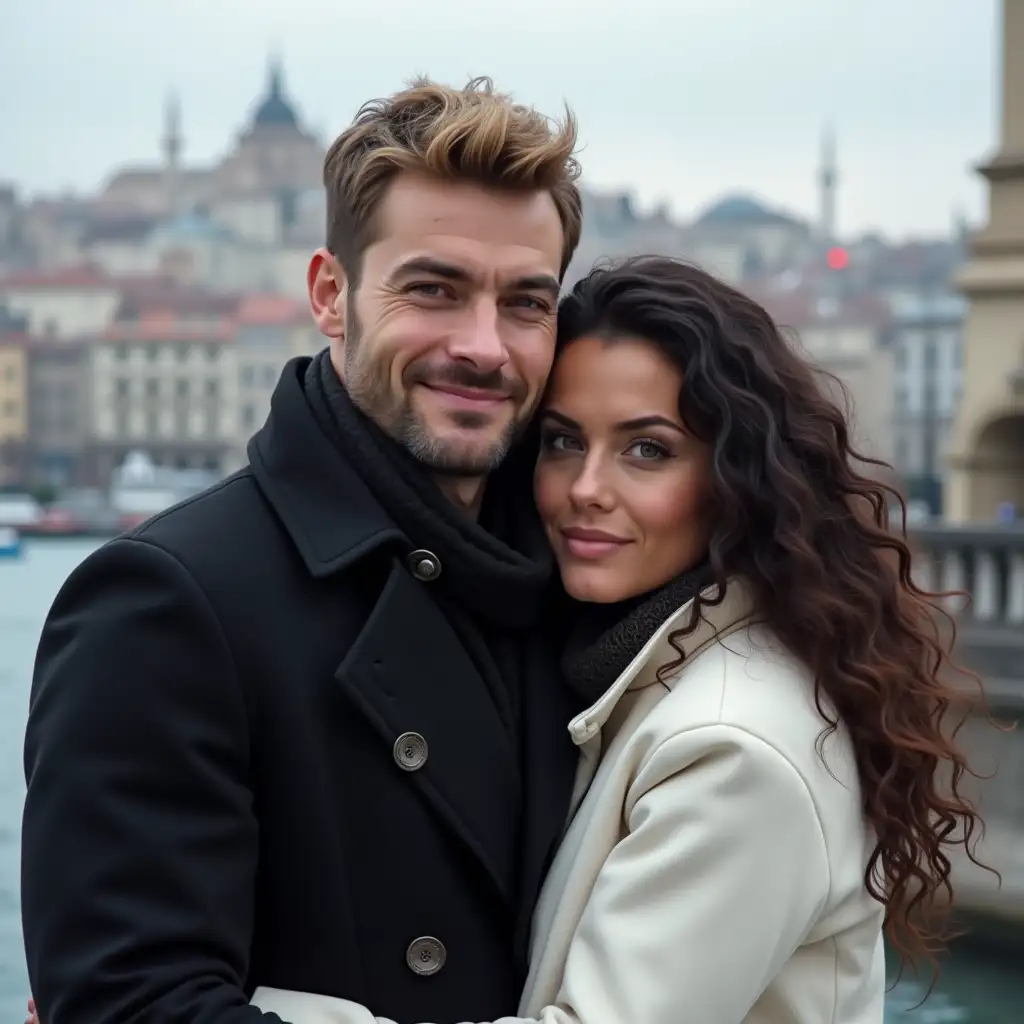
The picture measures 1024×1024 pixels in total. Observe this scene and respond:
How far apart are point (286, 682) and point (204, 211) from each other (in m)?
109

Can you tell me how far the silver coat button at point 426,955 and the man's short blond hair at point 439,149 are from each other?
794mm

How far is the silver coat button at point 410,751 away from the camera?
79.2 inches

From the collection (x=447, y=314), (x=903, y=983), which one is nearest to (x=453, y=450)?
(x=447, y=314)

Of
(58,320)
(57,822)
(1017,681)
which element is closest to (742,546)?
(57,822)

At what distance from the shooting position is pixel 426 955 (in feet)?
6.61

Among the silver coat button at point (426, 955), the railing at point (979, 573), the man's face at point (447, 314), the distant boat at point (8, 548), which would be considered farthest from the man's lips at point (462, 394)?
the distant boat at point (8, 548)

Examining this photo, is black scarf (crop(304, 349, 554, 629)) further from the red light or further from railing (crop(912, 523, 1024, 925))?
the red light

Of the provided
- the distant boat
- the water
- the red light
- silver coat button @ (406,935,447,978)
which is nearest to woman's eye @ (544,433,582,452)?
silver coat button @ (406,935,447,978)

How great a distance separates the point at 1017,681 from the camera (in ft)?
20.9

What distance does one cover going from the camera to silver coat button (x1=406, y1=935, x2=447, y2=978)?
2006 mm

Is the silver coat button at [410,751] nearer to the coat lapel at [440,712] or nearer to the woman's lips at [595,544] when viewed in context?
the coat lapel at [440,712]

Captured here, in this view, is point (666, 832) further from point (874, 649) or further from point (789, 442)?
point (789, 442)

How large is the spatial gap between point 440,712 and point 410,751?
0.06 meters

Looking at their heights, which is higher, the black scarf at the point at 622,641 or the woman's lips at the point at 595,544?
the woman's lips at the point at 595,544
